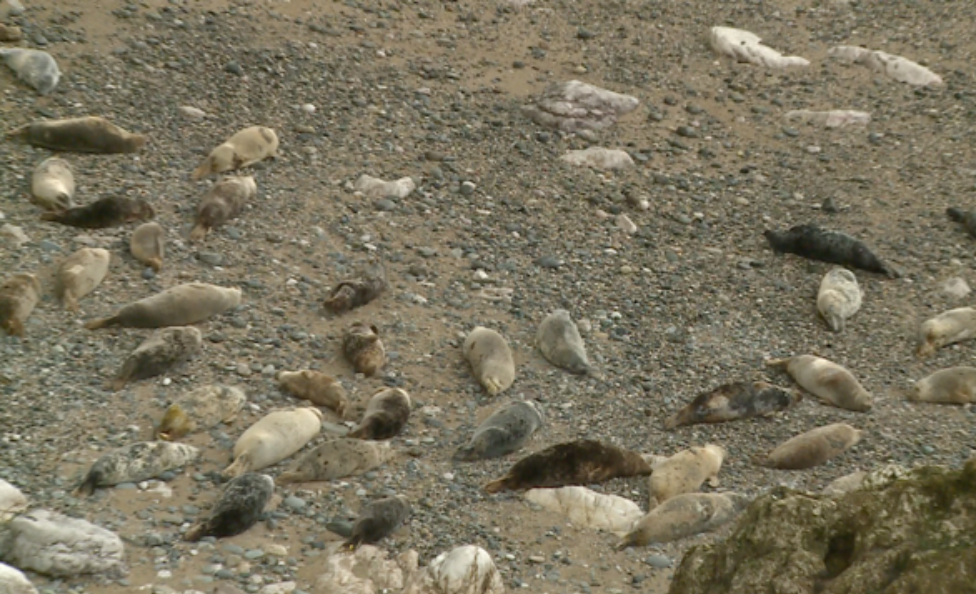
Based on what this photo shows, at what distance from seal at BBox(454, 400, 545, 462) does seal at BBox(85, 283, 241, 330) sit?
4.98ft

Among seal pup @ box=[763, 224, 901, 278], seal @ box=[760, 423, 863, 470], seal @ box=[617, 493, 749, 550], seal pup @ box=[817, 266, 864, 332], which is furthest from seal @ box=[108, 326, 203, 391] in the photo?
seal pup @ box=[763, 224, 901, 278]

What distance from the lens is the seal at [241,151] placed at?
731cm

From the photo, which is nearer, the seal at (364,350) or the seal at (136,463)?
the seal at (136,463)

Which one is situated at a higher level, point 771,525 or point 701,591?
point 771,525

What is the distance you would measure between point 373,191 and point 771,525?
4980mm

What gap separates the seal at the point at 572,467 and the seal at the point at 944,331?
232 cm

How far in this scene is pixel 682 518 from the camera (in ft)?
16.1

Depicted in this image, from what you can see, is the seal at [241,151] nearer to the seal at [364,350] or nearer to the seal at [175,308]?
the seal at [175,308]

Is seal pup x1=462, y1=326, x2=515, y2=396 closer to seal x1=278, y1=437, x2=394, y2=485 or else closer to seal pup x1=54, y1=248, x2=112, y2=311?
seal x1=278, y1=437, x2=394, y2=485

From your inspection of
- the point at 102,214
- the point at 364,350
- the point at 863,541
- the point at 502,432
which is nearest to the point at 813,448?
the point at 502,432

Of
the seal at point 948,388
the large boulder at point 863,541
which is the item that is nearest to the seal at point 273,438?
the large boulder at point 863,541

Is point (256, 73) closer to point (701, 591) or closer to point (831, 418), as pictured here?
point (831, 418)

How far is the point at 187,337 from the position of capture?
562cm

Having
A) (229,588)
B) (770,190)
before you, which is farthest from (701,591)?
(770,190)
